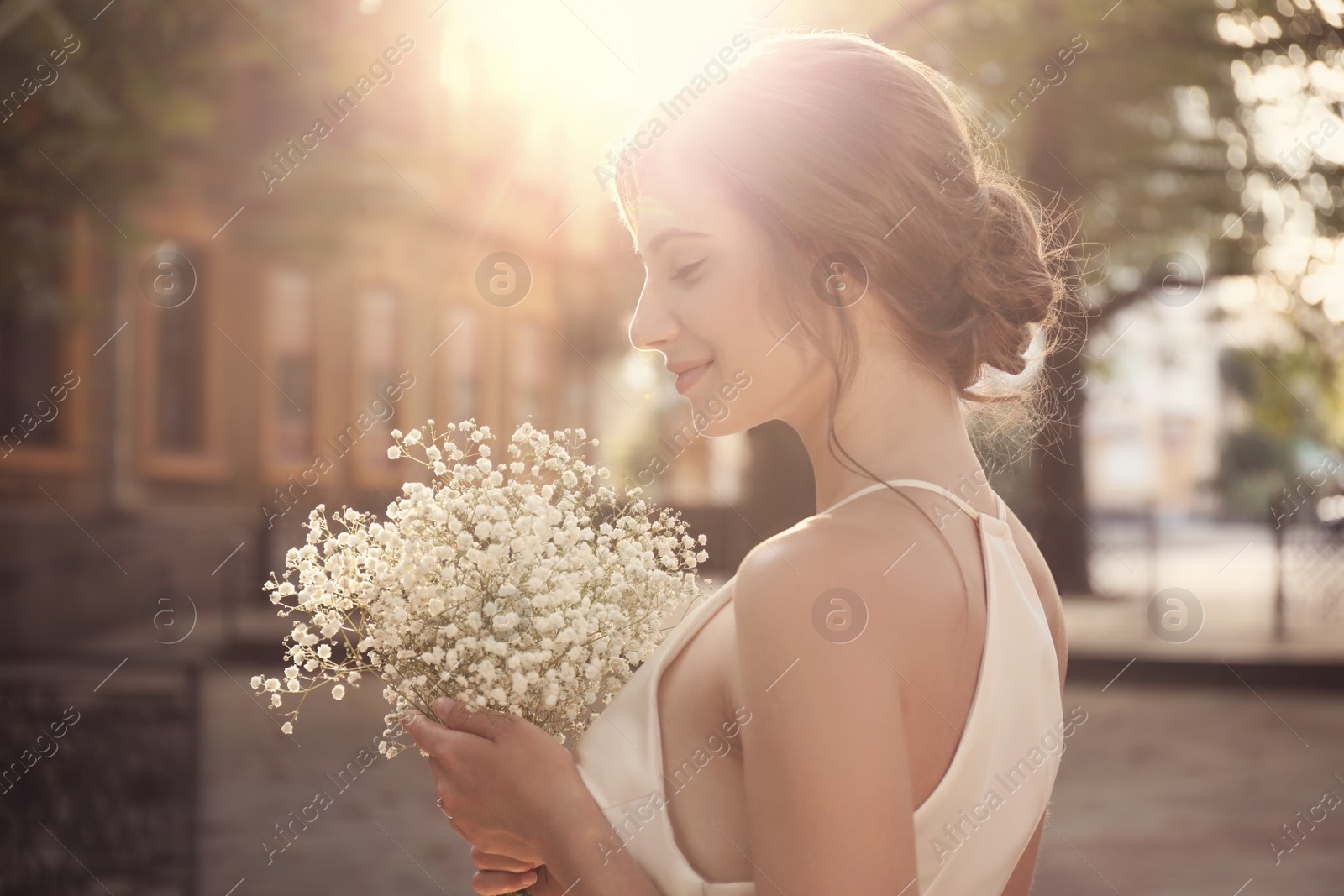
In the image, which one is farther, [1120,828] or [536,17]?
[1120,828]

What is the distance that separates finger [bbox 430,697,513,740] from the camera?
1740 millimetres

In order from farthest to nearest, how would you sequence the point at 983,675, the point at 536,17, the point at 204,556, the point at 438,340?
the point at 438,340 < the point at 204,556 < the point at 536,17 < the point at 983,675

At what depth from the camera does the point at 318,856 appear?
7574 millimetres

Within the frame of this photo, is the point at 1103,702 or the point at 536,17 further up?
the point at 536,17

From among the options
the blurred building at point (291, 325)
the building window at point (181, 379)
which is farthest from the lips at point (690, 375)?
the building window at point (181, 379)

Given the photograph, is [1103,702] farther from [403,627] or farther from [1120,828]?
[403,627]

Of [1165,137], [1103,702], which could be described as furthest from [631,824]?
[1165,137]

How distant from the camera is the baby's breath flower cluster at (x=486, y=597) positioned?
71.8 inches

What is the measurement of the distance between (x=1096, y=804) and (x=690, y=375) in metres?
8.35

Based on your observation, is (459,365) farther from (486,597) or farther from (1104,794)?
(486,597)

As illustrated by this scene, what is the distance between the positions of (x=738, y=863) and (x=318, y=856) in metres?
6.68

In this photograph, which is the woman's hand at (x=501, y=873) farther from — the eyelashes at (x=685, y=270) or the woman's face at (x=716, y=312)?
the eyelashes at (x=685, y=270)

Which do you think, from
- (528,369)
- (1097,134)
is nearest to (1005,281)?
(1097,134)

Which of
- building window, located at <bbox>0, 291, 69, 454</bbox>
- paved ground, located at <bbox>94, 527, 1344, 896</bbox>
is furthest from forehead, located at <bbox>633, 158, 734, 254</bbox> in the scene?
building window, located at <bbox>0, 291, 69, 454</bbox>
